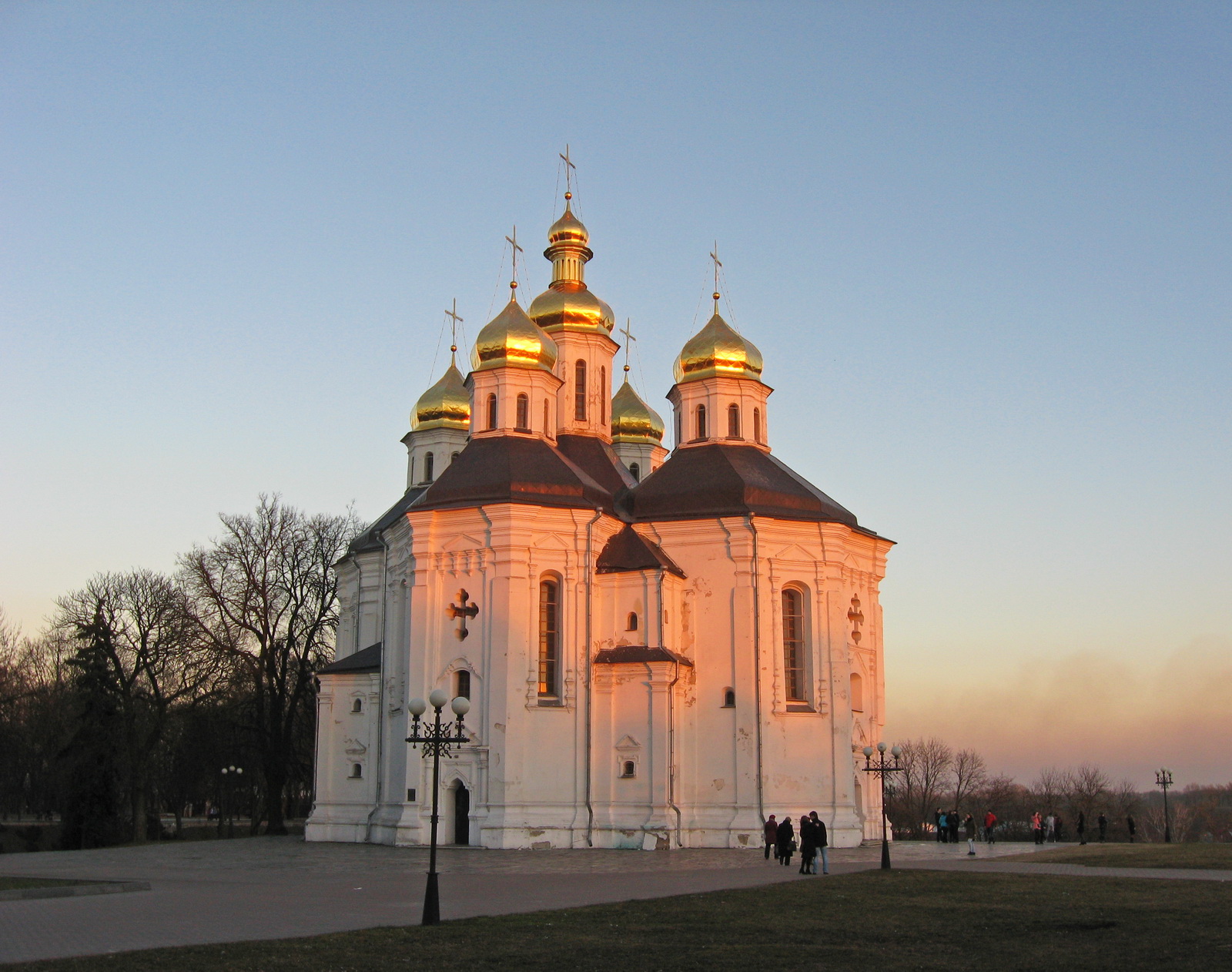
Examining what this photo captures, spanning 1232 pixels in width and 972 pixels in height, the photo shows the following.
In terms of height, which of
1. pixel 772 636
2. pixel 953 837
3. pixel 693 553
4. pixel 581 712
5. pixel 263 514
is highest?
pixel 263 514

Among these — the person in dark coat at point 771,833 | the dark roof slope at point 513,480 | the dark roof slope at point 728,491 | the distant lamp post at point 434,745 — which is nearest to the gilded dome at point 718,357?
the dark roof slope at point 728,491

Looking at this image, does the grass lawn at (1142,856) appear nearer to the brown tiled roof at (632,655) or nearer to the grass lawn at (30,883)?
the brown tiled roof at (632,655)

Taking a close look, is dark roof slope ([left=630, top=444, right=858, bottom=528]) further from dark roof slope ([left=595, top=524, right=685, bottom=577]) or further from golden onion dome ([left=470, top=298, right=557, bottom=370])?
golden onion dome ([left=470, top=298, right=557, bottom=370])

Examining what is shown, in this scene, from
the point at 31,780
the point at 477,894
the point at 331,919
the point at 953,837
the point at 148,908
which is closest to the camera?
the point at 331,919

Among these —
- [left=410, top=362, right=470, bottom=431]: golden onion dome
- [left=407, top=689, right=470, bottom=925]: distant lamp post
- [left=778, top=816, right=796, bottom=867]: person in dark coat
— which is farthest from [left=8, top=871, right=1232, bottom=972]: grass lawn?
[left=410, top=362, right=470, bottom=431]: golden onion dome

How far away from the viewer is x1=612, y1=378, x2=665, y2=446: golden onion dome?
44094 mm

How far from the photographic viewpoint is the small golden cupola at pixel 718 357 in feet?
118

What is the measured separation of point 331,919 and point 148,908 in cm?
288

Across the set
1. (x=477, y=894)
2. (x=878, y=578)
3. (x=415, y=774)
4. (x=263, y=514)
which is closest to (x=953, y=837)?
(x=878, y=578)

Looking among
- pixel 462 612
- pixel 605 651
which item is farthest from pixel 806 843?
pixel 462 612

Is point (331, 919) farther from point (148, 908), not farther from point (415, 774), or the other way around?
point (415, 774)

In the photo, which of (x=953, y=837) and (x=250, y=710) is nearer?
(x=953, y=837)

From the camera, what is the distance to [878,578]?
3553 cm

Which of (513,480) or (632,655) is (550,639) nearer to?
(632,655)
